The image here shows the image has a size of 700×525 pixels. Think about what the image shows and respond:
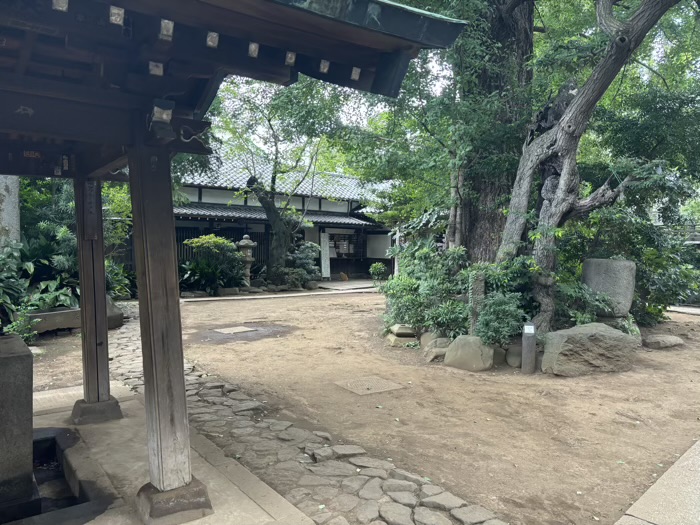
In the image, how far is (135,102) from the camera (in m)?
2.94

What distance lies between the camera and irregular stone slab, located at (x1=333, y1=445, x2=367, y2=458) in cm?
413

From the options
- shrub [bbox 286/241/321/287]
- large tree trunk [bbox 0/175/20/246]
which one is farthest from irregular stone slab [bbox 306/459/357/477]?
shrub [bbox 286/241/321/287]

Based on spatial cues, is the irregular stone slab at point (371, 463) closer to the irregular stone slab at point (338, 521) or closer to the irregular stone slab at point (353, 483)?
the irregular stone slab at point (353, 483)

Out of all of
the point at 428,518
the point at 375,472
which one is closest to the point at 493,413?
the point at 375,472

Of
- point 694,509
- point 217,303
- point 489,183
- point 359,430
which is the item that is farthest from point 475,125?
point 217,303

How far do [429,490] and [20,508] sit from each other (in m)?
2.80

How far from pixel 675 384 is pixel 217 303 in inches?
488

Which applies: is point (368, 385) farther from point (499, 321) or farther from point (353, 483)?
point (353, 483)

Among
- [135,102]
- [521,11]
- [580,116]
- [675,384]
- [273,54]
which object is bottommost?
[675,384]

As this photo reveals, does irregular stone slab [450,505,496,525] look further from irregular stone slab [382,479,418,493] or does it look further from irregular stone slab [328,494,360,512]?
irregular stone slab [328,494,360,512]

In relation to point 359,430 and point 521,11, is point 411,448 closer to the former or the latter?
point 359,430

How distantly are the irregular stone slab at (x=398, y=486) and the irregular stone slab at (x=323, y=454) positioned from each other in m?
0.64

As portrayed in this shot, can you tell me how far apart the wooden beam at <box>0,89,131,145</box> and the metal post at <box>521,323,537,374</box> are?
5936mm

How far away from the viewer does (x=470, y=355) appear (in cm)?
740
